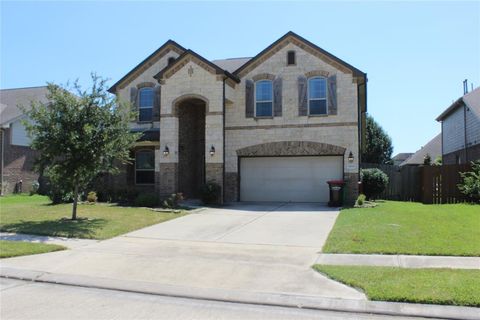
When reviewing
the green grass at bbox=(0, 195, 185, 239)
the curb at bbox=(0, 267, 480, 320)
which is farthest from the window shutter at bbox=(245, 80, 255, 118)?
the curb at bbox=(0, 267, 480, 320)

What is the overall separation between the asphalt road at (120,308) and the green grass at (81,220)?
193 inches

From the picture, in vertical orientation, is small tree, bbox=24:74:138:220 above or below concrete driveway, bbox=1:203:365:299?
above

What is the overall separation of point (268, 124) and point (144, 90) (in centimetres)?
753

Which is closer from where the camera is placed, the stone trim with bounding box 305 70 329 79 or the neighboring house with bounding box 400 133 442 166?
the stone trim with bounding box 305 70 329 79

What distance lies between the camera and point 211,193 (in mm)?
20000

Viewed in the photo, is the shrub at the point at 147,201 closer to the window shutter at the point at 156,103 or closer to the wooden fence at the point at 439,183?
the window shutter at the point at 156,103

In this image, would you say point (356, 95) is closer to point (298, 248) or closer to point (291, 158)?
point (291, 158)

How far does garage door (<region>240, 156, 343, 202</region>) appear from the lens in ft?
68.9

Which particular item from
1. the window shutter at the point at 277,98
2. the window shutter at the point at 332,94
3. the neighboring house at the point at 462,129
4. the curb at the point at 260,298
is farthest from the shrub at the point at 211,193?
the neighboring house at the point at 462,129

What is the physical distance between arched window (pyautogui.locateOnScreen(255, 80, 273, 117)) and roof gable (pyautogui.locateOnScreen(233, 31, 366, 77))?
994 millimetres

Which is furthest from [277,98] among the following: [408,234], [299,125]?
[408,234]

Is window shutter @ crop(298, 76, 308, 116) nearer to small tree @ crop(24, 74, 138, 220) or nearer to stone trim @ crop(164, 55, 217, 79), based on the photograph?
stone trim @ crop(164, 55, 217, 79)

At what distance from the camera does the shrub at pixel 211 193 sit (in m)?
20.0

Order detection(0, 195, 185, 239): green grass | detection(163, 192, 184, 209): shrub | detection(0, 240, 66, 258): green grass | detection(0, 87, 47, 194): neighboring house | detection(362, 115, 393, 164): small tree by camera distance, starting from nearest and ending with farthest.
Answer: detection(0, 240, 66, 258): green grass < detection(0, 195, 185, 239): green grass < detection(163, 192, 184, 209): shrub < detection(0, 87, 47, 194): neighboring house < detection(362, 115, 393, 164): small tree
